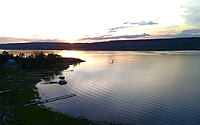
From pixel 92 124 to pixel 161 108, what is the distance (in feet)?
45.6

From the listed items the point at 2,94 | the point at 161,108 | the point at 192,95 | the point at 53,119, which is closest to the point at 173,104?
the point at 161,108

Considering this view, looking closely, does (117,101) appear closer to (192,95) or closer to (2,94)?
(192,95)

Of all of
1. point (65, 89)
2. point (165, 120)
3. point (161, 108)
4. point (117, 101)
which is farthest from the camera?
point (65, 89)

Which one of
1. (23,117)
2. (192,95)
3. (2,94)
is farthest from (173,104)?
(2,94)

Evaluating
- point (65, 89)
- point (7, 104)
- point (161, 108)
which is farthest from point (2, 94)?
point (161, 108)

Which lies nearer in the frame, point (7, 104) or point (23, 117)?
point (23, 117)

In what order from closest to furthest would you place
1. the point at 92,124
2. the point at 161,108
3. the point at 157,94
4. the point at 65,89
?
the point at 92,124 < the point at 161,108 < the point at 157,94 < the point at 65,89

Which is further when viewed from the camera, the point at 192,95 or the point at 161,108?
the point at 192,95

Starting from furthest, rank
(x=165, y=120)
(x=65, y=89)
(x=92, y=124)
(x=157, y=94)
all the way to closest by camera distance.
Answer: (x=65, y=89) → (x=157, y=94) → (x=165, y=120) → (x=92, y=124)

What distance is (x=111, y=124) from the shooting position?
31.6m

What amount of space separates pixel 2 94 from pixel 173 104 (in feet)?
98.5

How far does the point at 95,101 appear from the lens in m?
46.7

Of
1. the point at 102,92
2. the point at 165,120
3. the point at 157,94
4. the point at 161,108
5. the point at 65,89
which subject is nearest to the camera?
the point at 165,120

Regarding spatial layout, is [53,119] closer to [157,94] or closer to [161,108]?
[161,108]
